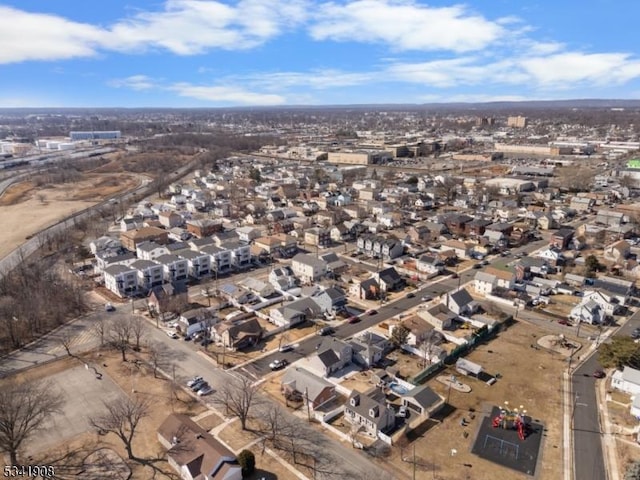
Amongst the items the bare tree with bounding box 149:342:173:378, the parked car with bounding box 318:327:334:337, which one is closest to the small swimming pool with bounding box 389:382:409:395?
the parked car with bounding box 318:327:334:337

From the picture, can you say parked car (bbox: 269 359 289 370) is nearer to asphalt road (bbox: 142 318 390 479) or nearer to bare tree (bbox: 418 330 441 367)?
asphalt road (bbox: 142 318 390 479)

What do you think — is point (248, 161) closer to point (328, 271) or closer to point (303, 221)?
point (303, 221)

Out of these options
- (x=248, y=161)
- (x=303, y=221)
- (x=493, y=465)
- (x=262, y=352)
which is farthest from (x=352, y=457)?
(x=248, y=161)

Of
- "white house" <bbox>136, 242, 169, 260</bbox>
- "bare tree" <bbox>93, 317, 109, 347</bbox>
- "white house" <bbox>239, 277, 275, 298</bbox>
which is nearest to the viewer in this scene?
"bare tree" <bbox>93, 317, 109, 347</bbox>

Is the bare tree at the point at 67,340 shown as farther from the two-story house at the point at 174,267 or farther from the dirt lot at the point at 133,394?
the two-story house at the point at 174,267

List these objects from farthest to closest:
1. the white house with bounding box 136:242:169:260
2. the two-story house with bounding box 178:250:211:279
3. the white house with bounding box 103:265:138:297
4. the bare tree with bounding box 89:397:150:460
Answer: the white house with bounding box 136:242:169:260, the two-story house with bounding box 178:250:211:279, the white house with bounding box 103:265:138:297, the bare tree with bounding box 89:397:150:460

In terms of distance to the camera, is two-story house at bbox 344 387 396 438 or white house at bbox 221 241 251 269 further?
white house at bbox 221 241 251 269

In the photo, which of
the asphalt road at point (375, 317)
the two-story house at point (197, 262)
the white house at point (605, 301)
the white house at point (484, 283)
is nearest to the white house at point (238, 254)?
the two-story house at point (197, 262)
